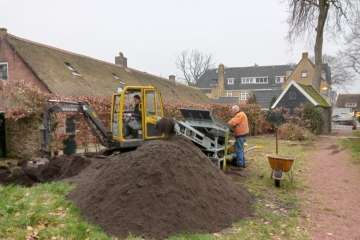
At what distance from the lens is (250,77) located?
68062 millimetres

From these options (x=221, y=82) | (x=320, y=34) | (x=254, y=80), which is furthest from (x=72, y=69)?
(x=254, y=80)

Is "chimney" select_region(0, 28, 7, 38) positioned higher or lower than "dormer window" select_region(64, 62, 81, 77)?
higher

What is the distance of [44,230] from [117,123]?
5601 mm

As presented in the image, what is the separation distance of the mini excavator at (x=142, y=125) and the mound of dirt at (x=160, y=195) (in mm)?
2860

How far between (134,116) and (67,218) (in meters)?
5.14

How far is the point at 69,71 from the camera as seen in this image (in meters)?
25.0

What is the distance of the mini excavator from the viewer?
10.1 m

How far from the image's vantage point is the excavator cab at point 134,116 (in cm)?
1037

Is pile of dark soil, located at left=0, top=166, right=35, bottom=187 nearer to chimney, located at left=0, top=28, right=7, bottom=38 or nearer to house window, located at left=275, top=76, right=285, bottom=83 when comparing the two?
chimney, located at left=0, top=28, right=7, bottom=38

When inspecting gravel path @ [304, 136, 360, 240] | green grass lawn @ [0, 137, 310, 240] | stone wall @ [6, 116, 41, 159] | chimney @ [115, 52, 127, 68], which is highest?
chimney @ [115, 52, 127, 68]

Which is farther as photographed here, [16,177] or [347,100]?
[347,100]

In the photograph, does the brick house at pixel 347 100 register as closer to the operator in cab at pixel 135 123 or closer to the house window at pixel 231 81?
the house window at pixel 231 81

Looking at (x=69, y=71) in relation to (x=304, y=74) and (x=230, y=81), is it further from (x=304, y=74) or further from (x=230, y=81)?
(x=230, y=81)

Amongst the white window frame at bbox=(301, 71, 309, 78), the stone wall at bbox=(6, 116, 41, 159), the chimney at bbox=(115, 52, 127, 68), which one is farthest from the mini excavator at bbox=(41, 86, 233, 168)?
the white window frame at bbox=(301, 71, 309, 78)
